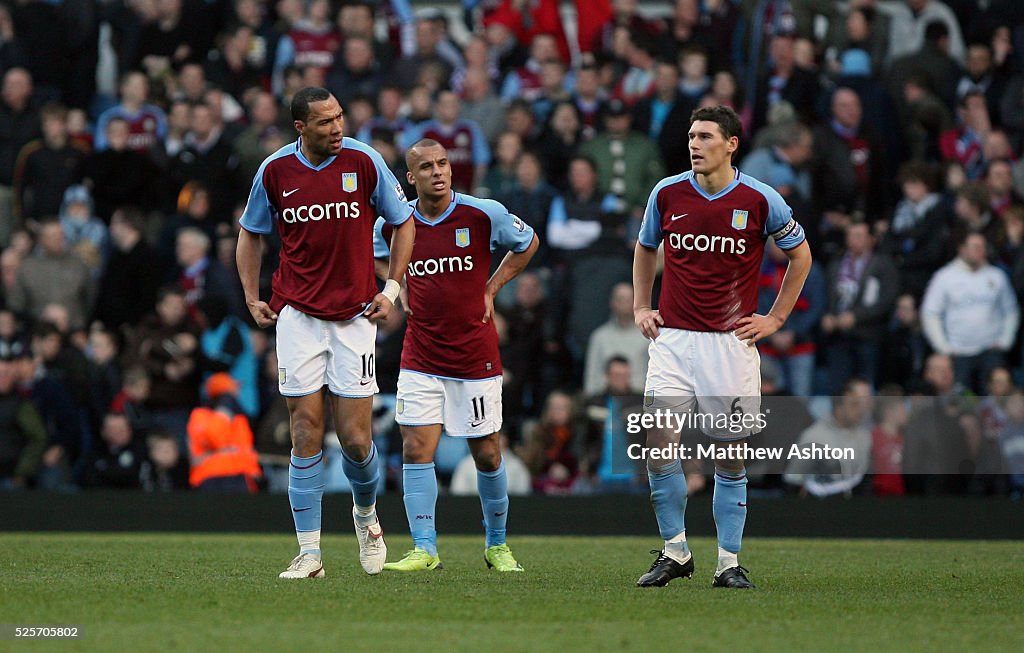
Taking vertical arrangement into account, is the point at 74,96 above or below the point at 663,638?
above

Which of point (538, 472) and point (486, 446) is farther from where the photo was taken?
point (538, 472)

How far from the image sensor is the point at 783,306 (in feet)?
28.0

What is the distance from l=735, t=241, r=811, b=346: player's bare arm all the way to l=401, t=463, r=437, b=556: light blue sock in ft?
6.97

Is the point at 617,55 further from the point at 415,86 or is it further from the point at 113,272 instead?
the point at 113,272

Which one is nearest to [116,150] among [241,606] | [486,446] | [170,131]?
[170,131]

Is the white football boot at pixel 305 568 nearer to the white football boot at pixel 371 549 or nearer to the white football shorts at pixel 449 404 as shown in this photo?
the white football boot at pixel 371 549

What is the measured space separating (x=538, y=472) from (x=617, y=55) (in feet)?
18.1

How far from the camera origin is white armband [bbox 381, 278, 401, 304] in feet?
27.9

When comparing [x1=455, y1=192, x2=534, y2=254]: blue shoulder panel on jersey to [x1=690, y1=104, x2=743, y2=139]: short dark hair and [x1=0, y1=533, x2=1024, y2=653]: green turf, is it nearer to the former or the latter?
[x1=690, y1=104, x2=743, y2=139]: short dark hair

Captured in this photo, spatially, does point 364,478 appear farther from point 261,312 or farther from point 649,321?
point 649,321

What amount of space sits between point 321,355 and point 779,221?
8.35ft

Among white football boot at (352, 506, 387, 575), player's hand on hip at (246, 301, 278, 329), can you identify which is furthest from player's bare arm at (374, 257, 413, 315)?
white football boot at (352, 506, 387, 575)

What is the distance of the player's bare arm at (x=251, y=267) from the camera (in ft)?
28.2

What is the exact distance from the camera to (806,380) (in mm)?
14789
